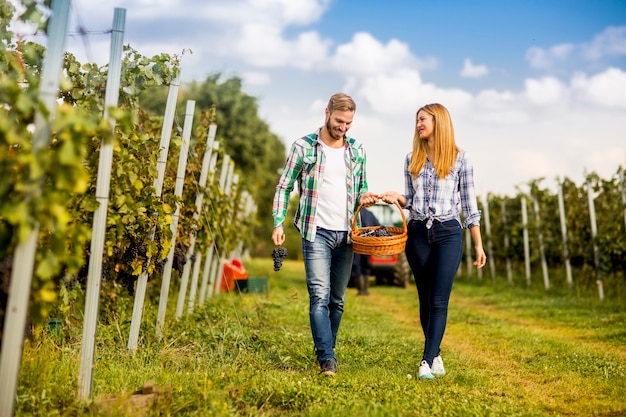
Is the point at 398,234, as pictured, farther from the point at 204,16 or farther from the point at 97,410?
the point at 204,16

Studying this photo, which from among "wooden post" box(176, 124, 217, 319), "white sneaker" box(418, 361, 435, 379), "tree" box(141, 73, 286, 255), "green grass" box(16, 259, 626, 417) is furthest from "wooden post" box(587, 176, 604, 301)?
"tree" box(141, 73, 286, 255)

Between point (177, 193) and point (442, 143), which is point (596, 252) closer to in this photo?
point (442, 143)

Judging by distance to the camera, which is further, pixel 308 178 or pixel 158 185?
pixel 158 185

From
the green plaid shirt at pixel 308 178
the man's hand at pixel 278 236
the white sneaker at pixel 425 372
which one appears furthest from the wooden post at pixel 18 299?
the white sneaker at pixel 425 372

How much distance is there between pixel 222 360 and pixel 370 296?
289 inches

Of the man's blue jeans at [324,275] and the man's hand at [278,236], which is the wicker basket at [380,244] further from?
the man's hand at [278,236]

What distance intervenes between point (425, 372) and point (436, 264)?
66cm

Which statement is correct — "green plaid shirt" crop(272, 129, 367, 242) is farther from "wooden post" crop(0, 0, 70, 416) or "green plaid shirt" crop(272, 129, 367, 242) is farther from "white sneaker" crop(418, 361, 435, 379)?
"wooden post" crop(0, 0, 70, 416)

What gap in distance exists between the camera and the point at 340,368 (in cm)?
460

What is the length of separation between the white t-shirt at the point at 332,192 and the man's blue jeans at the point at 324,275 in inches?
2.5

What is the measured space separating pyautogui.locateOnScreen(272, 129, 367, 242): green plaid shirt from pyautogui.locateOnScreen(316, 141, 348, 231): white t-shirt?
3 cm

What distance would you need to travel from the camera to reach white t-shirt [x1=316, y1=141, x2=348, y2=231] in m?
4.48

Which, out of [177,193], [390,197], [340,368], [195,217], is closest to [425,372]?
[340,368]

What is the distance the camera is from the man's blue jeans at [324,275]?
4379mm
